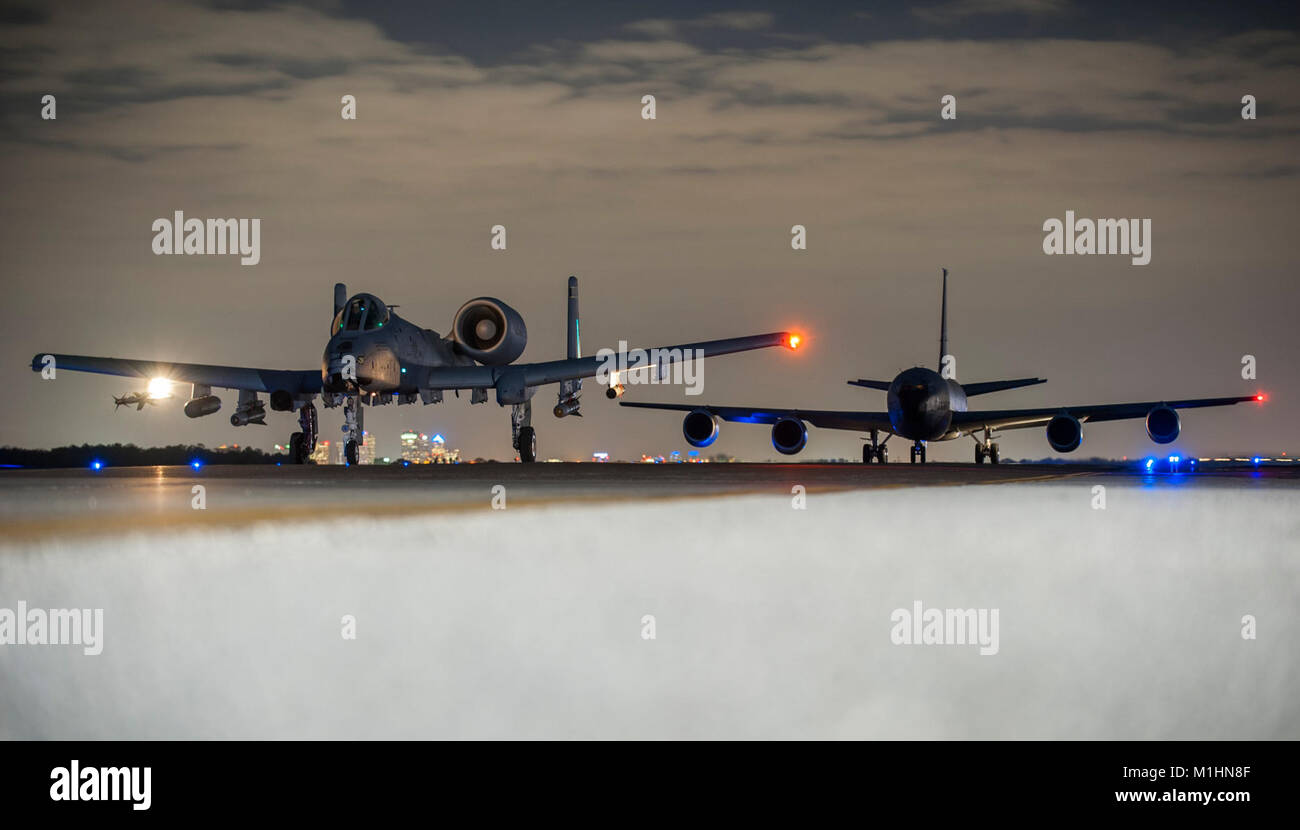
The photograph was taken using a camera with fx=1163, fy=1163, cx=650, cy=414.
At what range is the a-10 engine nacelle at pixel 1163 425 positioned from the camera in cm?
4703

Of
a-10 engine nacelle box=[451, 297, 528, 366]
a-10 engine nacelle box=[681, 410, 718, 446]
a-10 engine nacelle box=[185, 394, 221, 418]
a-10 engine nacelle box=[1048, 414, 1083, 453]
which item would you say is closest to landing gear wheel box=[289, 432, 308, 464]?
a-10 engine nacelle box=[185, 394, 221, 418]

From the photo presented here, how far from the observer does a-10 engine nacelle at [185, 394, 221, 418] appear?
32.4 m

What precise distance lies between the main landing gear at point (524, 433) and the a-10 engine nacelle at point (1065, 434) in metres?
23.7

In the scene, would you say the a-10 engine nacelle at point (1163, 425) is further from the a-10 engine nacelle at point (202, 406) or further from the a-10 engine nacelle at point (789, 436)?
the a-10 engine nacelle at point (202, 406)

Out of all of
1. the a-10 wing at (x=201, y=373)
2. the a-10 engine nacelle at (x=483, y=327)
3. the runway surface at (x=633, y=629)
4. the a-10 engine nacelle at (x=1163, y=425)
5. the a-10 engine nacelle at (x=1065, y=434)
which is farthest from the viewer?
the a-10 engine nacelle at (x=1065, y=434)

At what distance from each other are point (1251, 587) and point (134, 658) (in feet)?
19.7

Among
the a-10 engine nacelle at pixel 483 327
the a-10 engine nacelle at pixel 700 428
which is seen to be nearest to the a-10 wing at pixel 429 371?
the a-10 engine nacelle at pixel 483 327

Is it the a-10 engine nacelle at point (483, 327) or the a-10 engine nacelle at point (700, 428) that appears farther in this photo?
the a-10 engine nacelle at point (700, 428)

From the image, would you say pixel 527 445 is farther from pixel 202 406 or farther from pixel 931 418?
pixel 931 418

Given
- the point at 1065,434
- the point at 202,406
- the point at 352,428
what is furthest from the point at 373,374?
the point at 1065,434

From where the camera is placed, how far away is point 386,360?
1221 inches

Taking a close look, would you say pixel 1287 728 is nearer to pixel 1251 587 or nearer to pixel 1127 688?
pixel 1127 688
